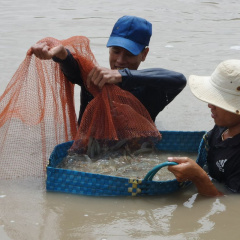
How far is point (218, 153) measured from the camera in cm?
346

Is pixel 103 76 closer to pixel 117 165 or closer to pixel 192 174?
pixel 117 165

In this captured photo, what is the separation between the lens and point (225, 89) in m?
3.28

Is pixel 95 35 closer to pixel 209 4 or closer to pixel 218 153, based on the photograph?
pixel 209 4

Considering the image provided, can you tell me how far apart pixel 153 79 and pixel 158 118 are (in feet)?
4.08

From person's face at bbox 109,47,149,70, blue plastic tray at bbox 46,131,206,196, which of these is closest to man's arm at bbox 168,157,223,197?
blue plastic tray at bbox 46,131,206,196

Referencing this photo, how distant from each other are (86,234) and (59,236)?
15cm

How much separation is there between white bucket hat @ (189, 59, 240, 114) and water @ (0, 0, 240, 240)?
24.4 inches

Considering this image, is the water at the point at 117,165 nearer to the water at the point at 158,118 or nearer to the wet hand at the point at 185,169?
the water at the point at 158,118

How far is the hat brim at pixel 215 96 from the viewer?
3209 mm

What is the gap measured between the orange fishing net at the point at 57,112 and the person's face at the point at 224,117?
0.55 m

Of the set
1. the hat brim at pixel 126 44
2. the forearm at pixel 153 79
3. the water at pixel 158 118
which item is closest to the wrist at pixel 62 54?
the forearm at pixel 153 79

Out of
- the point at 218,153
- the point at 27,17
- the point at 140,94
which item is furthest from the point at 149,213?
the point at 27,17

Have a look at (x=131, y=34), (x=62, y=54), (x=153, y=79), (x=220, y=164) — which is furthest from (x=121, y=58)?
(x=220, y=164)

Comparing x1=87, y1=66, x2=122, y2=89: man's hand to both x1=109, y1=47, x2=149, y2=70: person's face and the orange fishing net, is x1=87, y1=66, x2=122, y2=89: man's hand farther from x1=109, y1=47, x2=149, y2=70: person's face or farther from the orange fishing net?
x1=109, y1=47, x2=149, y2=70: person's face
